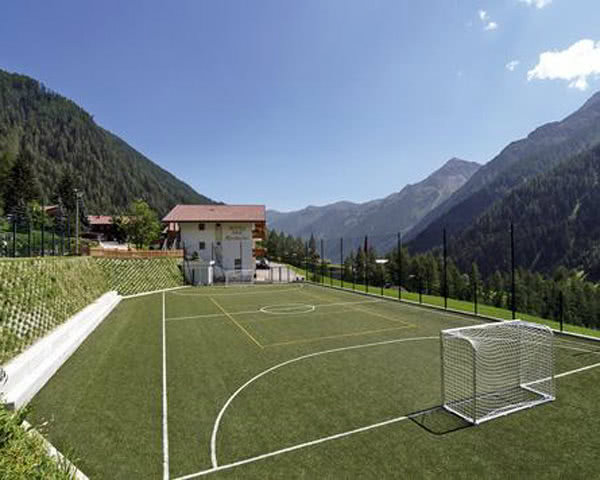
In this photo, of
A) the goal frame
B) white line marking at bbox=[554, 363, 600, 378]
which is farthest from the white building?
white line marking at bbox=[554, 363, 600, 378]

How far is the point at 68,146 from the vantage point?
12850 cm

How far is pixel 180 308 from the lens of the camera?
17969mm

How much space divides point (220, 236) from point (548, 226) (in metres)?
149

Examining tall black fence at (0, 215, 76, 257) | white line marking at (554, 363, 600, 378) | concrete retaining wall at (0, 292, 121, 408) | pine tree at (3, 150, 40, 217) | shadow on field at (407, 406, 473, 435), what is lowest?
shadow on field at (407, 406, 473, 435)

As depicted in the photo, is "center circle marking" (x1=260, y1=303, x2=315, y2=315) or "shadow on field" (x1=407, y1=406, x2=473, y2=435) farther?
"center circle marking" (x1=260, y1=303, x2=315, y2=315)

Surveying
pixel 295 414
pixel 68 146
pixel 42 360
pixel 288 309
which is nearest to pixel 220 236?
pixel 288 309

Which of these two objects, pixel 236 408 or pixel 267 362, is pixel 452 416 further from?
pixel 267 362

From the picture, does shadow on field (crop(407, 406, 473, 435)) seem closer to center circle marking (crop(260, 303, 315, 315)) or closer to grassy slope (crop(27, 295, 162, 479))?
grassy slope (crop(27, 295, 162, 479))

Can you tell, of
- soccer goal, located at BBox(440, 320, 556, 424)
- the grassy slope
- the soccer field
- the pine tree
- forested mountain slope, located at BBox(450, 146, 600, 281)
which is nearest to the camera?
the soccer field

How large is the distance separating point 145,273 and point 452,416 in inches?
955

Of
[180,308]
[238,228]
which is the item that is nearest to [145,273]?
[180,308]

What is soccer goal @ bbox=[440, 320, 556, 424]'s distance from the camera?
6176 mm

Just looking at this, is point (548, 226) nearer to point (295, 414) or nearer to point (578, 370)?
point (578, 370)

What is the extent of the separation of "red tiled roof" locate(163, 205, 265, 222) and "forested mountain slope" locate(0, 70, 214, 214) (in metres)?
85.3
